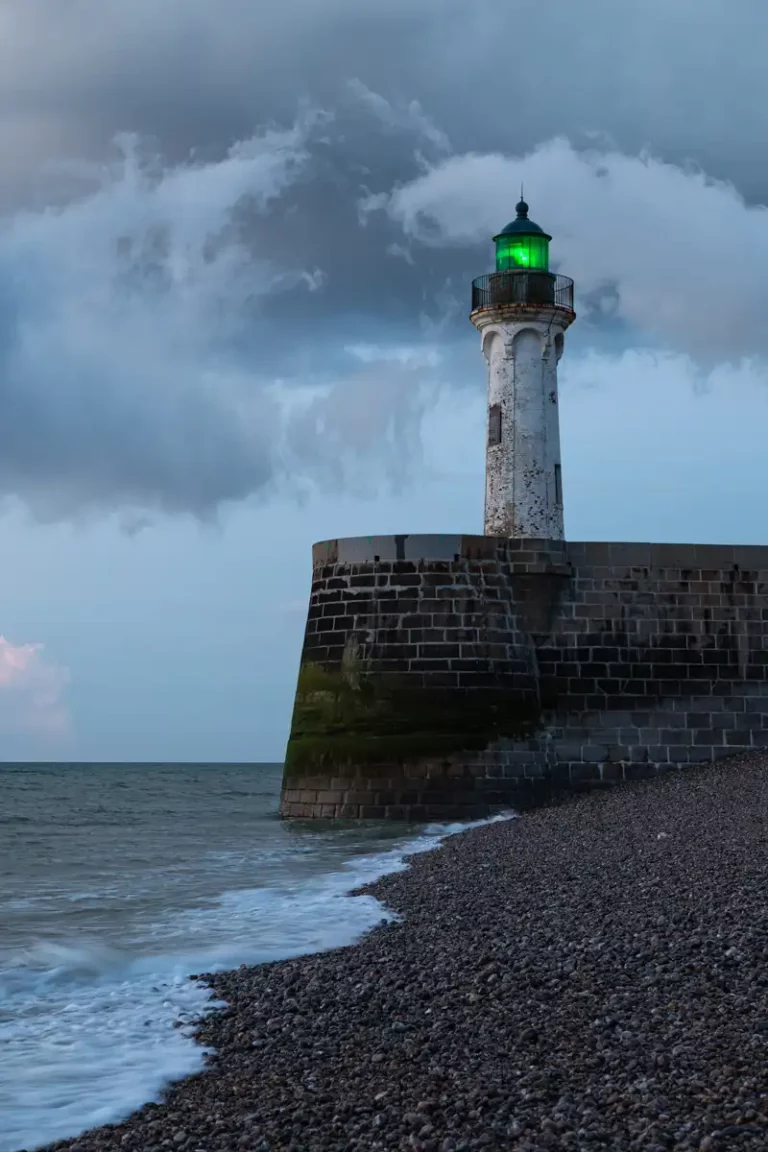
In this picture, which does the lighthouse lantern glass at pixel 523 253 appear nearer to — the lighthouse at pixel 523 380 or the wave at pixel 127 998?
the lighthouse at pixel 523 380

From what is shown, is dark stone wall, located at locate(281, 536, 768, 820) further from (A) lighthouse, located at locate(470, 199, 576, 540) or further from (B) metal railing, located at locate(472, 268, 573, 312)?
(B) metal railing, located at locate(472, 268, 573, 312)

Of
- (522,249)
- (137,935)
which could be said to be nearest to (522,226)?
(522,249)

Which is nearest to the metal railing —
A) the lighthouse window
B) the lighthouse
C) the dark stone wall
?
the lighthouse

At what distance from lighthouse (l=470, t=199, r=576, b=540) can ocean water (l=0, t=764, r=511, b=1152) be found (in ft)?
21.0

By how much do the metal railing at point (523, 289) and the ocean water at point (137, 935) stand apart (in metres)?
9.38

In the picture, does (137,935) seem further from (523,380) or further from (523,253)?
(523,253)

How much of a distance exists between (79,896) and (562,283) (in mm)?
13842

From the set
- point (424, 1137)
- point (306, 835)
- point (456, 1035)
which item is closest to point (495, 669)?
point (306, 835)

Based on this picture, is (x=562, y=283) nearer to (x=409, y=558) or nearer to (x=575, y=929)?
(x=409, y=558)

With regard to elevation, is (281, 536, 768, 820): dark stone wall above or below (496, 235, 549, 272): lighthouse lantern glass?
below

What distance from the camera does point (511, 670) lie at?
16172 millimetres

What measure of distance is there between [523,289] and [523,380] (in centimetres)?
156

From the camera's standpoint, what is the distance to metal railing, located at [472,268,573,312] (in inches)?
797

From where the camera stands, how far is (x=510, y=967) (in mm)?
5844
